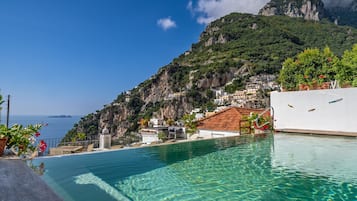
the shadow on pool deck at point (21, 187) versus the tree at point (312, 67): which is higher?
the tree at point (312, 67)

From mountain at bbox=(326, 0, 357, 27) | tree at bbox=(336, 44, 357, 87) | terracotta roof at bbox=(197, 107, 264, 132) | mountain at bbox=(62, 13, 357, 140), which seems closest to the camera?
terracotta roof at bbox=(197, 107, 264, 132)

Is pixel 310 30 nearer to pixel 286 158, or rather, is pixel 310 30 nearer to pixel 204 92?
pixel 204 92

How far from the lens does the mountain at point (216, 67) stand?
211 ft

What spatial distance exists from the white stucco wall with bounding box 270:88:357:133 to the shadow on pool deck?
10907mm

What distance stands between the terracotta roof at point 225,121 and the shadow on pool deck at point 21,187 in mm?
13750

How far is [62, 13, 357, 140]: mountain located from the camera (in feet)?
211

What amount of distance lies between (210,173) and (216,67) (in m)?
65.1

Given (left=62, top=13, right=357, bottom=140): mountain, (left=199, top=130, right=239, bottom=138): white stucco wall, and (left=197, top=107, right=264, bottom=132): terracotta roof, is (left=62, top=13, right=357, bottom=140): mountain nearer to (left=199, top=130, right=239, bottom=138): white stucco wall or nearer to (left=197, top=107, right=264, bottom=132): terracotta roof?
(left=197, top=107, right=264, bottom=132): terracotta roof

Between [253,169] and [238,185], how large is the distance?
4.07ft

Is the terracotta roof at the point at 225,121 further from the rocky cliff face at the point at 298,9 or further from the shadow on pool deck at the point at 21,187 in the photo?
the rocky cliff face at the point at 298,9

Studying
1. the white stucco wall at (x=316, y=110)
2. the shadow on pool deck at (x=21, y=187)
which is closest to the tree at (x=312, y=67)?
the white stucco wall at (x=316, y=110)

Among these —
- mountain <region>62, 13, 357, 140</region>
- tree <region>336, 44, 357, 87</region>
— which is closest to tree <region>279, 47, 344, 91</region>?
tree <region>336, 44, 357, 87</region>

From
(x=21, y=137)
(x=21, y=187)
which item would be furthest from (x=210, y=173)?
(x=21, y=137)

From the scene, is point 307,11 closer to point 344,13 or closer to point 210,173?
point 344,13
